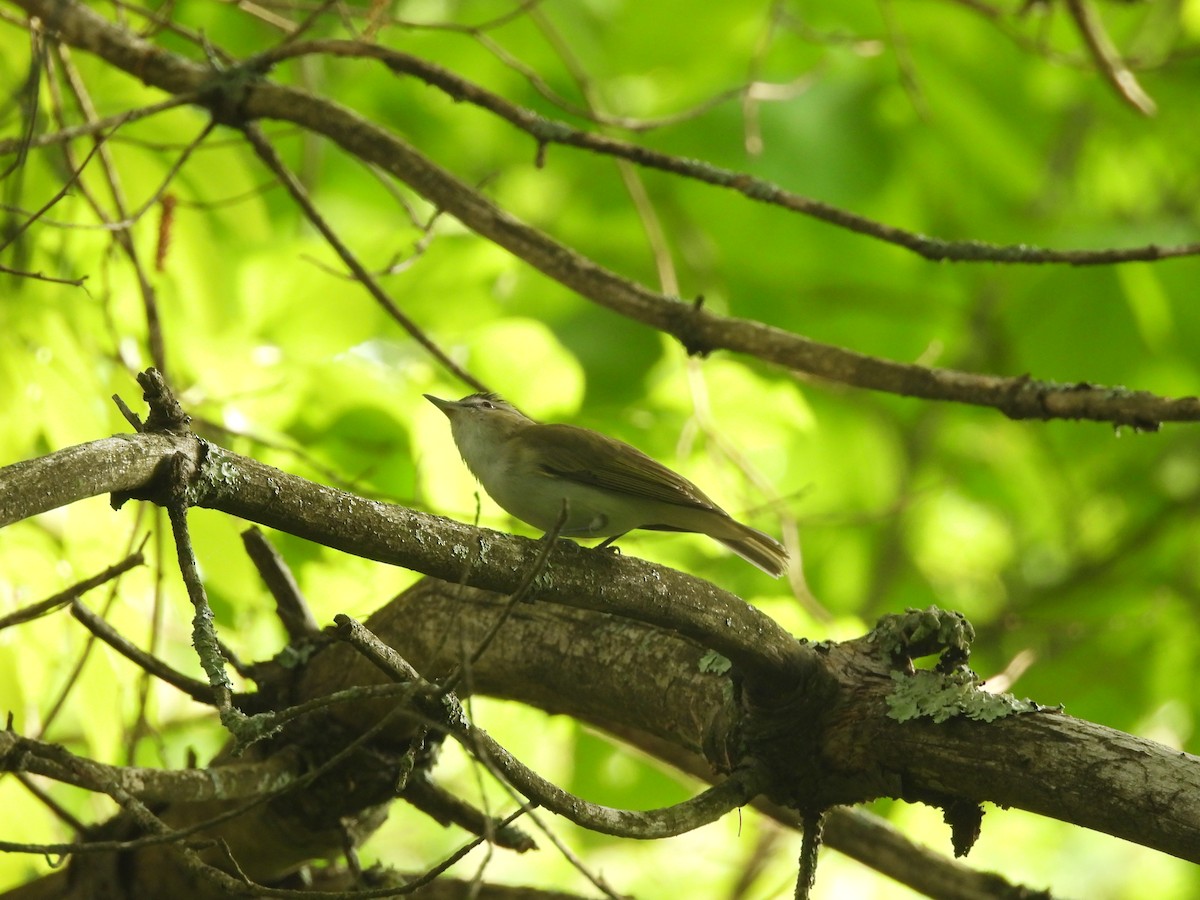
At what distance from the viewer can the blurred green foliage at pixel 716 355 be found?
3.79 meters

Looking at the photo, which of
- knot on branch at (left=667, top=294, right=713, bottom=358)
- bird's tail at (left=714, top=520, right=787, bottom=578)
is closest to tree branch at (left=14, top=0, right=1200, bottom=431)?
knot on branch at (left=667, top=294, right=713, bottom=358)

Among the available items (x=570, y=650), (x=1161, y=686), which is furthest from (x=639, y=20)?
(x=1161, y=686)

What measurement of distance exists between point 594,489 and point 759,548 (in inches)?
22.9

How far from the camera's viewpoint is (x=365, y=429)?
4.13 meters

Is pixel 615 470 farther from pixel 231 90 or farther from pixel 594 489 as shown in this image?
pixel 231 90

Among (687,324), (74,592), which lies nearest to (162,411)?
(74,592)

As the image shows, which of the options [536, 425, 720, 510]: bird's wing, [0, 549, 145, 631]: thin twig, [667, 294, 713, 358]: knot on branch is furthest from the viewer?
[536, 425, 720, 510]: bird's wing

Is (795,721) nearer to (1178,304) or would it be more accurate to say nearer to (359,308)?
(359,308)

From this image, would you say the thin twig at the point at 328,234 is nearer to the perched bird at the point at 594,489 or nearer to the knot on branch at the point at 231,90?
the knot on branch at the point at 231,90

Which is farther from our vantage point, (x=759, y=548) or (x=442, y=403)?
(x=442, y=403)

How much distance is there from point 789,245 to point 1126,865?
6.52 metres

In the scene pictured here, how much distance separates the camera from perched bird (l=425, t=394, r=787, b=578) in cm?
361

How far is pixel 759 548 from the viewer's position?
374 cm

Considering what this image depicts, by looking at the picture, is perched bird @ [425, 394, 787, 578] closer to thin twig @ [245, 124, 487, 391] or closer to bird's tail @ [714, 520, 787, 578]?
bird's tail @ [714, 520, 787, 578]
